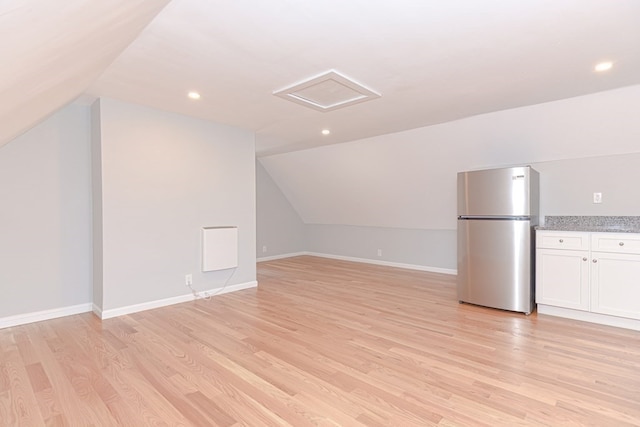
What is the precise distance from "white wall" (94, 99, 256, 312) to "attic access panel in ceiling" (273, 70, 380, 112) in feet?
4.89

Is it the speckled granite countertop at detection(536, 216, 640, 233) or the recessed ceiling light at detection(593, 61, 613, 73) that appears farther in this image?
the speckled granite countertop at detection(536, 216, 640, 233)

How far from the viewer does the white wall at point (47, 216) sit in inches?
A: 119

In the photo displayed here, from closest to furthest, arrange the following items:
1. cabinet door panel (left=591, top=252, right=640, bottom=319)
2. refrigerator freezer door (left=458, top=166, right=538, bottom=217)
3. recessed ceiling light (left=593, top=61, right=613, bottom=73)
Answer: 1. recessed ceiling light (left=593, top=61, right=613, bottom=73)
2. cabinet door panel (left=591, top=252, right=640, bottom=319)
3. refrigerator freezer door (left=458, top=166, right=538, bottom=217)

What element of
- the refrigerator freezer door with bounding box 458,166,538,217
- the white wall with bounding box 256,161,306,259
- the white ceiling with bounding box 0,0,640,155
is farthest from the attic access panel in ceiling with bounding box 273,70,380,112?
the white wall with bounding box 256,161,306,259

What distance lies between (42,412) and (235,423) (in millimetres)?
1130

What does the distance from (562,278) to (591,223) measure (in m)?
1.01

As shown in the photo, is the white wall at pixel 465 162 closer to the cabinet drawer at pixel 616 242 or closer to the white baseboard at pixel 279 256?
the cabinet drawer at pixel 616 242

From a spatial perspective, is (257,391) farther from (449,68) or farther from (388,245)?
(388,245)

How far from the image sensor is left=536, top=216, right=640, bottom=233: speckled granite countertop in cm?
334

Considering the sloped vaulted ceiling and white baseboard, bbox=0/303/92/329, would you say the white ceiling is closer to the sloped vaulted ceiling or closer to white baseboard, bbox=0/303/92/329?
the sloped vaulted ceiling

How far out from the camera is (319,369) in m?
2.20

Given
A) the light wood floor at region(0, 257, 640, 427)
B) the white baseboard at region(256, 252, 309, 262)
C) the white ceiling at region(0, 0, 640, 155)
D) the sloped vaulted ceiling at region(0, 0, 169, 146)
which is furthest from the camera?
the white baseboard at region(256, 252, 309, 262)

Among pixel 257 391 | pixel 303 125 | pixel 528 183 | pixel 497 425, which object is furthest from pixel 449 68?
pixel 257 391

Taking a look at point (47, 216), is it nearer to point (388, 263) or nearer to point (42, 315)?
point (42, 315)
